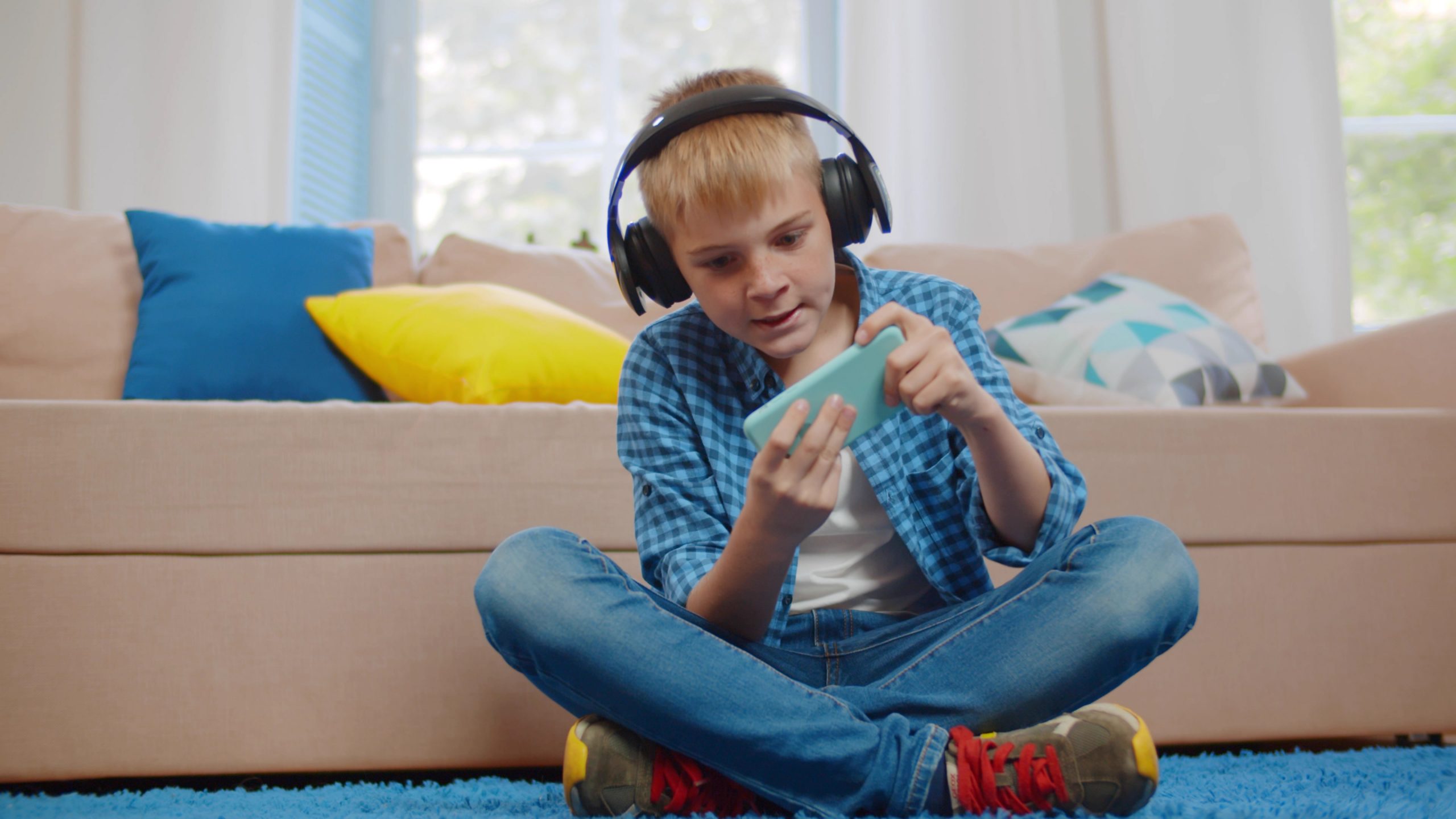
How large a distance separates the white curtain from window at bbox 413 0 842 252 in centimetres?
44

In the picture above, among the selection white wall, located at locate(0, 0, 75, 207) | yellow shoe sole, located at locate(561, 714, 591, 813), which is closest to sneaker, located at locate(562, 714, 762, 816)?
yellow shoe sole, located at locate(561, 714, 591, 813)

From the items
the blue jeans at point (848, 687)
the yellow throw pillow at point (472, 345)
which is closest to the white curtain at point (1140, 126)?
the yellow throw pillow at point (472, 345)

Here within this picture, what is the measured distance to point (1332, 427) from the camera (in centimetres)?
129

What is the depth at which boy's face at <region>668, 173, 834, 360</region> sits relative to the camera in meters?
0.83

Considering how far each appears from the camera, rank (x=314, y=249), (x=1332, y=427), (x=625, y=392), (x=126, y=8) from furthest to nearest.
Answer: (x=126, y=8) → (x=314, y=249) → (x=1332, y=427) → (x=625, y=392)

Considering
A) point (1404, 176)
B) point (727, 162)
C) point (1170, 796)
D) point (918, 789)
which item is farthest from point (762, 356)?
point (1404, 176)

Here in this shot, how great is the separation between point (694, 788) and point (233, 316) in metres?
1.13

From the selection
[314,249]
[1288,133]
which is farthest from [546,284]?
[1288,133]

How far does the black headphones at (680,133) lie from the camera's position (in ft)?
2.73

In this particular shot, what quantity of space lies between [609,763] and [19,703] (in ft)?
2.33

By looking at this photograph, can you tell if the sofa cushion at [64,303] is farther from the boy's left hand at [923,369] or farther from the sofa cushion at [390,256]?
the boy's left hand at [923,369]

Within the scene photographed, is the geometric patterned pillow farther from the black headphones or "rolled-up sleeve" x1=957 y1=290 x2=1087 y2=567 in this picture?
the black headphones

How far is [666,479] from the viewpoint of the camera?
3.03 feet

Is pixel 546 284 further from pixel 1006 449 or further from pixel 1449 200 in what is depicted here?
pixel 1449 200
